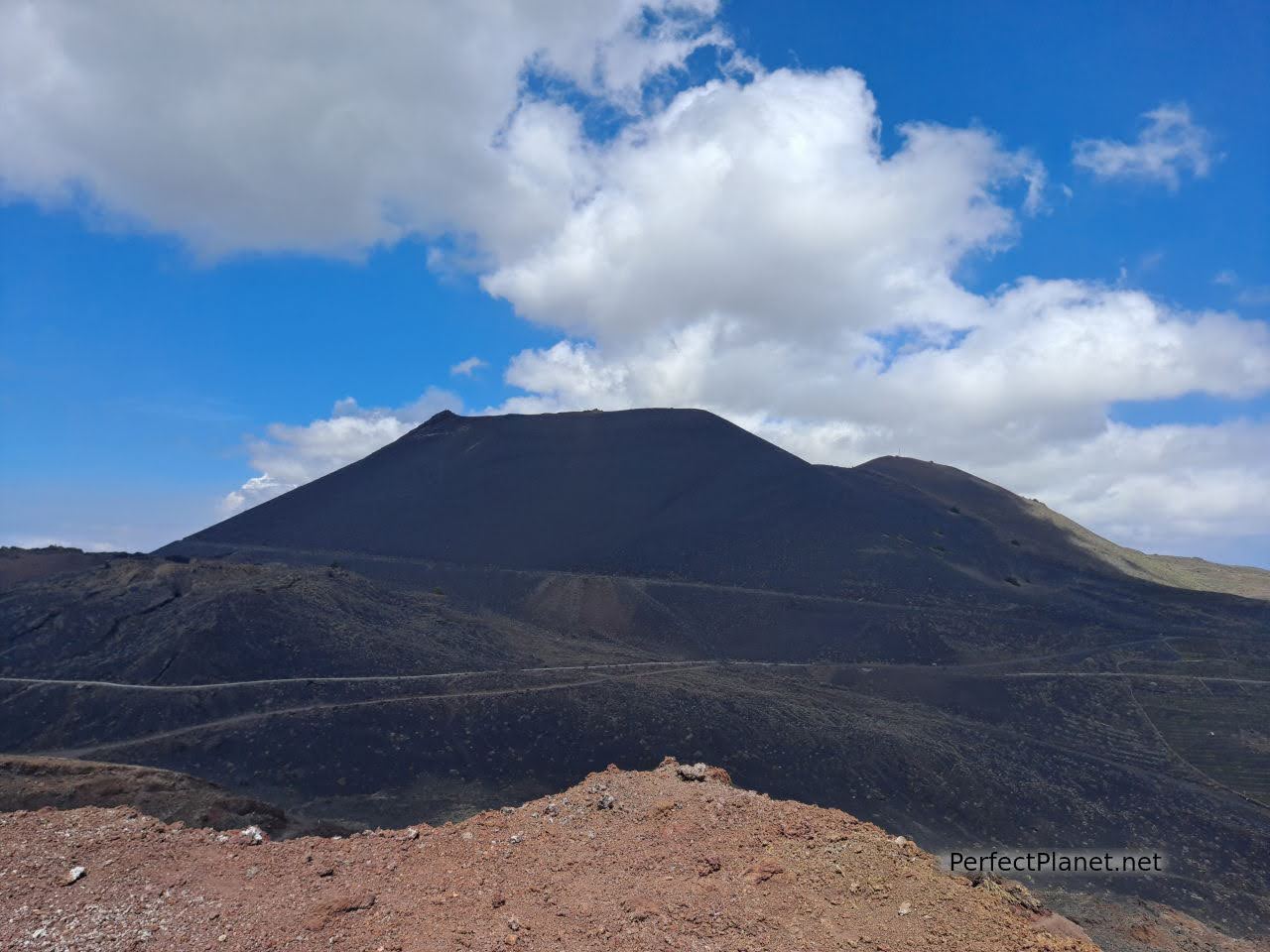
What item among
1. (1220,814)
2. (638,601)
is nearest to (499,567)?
(638,601)

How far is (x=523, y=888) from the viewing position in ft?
25.6

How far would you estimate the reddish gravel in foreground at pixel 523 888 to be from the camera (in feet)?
22.8

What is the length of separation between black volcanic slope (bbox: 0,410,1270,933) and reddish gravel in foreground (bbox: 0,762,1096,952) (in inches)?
451

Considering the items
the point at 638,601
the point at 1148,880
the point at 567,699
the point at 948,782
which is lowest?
the point at 1148,880

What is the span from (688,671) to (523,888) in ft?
86.0

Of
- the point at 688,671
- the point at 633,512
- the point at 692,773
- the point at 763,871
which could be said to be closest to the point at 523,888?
the point at 763,871

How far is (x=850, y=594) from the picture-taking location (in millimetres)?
47281

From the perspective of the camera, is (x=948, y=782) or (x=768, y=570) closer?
(x=948, y=782)

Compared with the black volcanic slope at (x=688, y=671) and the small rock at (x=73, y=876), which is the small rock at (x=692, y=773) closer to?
the small rock at (x=73, y=876)

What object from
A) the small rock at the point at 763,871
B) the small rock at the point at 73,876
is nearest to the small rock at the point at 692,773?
the small rock at the point at 763,871

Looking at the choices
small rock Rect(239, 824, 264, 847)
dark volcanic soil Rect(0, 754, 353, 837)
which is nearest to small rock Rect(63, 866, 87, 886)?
small rock Rect(239, 824, 264, 847)

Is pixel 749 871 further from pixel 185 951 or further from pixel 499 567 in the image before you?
pixel 499 567

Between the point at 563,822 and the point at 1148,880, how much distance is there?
18077mm

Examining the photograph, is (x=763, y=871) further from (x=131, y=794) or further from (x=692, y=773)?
(x=131, y=794)
